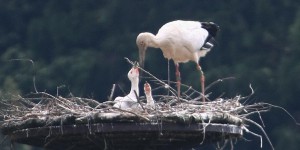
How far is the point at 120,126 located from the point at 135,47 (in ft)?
57.9

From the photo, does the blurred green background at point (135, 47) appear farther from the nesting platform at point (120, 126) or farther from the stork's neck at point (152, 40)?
the nesting platform at point (120, 126)

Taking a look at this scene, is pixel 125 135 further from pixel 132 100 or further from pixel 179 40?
pixel 179 40

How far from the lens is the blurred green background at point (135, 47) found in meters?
27.8

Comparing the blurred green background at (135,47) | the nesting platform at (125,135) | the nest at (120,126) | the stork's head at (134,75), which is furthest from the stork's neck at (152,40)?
the blurred green background at (135,47)

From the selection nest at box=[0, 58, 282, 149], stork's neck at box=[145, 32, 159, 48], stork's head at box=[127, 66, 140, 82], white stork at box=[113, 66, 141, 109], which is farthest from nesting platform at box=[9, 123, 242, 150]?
stork's neck at box=[145, 32, 159, 48]

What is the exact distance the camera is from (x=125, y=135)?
11.6 meters

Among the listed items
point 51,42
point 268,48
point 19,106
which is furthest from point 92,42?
point 19,106

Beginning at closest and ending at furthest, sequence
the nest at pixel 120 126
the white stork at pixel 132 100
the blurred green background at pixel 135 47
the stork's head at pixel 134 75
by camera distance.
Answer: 1. the nest at pixel 120 126
2. the white stork at pixel 132 100
3. the stork's head at pixel 134 75
4. the blurred green background at pixel 135 47

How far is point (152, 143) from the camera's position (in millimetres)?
11969

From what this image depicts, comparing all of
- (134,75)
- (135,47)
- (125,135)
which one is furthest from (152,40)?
(135,47)

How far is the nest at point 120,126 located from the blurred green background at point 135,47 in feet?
45.4

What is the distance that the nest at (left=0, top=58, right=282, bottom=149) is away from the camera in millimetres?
11555

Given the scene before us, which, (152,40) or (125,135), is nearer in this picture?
(125,135)

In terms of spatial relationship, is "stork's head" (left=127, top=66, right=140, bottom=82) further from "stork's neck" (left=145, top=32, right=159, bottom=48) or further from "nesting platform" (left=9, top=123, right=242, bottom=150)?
"nesting platform" (left=9, top=123, right=242, bottom=150)
